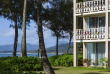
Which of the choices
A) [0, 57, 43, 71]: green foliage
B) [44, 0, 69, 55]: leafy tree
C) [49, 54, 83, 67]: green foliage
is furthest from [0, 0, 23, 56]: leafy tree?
[0, 57, 43, 71]: green foliage

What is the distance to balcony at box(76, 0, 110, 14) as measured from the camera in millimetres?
25969

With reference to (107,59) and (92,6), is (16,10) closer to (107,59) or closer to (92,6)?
(92,6)

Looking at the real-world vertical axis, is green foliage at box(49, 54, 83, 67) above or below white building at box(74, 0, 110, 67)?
below

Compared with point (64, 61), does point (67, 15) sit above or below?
above

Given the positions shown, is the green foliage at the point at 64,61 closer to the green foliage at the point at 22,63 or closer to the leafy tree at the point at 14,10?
the green foliage at the point at 22,63

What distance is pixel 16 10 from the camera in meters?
40.3

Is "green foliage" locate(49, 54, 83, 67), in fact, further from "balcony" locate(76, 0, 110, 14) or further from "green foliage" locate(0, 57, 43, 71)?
"green foliage" locate(0, 57, 43, 71)

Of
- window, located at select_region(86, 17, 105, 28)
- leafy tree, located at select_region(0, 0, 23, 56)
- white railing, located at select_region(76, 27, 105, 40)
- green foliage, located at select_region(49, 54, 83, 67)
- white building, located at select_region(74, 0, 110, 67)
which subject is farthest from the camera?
leafy tree, located at select_region(0, 0, 23, 56)

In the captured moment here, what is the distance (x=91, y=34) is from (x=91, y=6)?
2.73 meters

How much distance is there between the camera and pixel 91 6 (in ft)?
87.3

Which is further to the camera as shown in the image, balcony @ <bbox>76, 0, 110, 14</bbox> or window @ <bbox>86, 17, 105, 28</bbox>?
window @ <bbox>86, 17, 105, 28</bbox>

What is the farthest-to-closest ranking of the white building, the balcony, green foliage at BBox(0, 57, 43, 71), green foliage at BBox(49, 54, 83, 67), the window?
1. green foliage at BBox(49, 54, 83, 67)
2. the window
3. the balcony
4. the white building
5. green foliage at BBox(0, 57, 43, 71)

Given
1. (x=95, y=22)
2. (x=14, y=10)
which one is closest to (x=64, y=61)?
(x=95, y=22)

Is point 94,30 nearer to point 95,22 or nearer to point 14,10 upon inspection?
point 95,22
